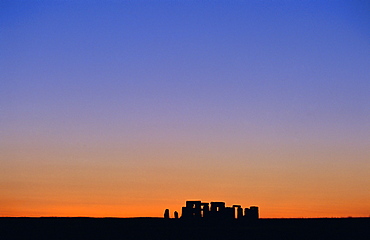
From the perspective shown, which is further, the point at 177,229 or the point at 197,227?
the point at 197,227

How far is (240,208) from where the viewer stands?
156ft

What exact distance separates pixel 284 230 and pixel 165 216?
27.1 feet

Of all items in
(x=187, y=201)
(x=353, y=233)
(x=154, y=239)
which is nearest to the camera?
(x=154, y=239)

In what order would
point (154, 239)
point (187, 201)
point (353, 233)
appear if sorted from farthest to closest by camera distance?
point (187, 201) < point (353, 233) < point (154, 239)

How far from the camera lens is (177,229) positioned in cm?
4400

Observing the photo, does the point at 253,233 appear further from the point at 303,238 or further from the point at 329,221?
the point at 329,221

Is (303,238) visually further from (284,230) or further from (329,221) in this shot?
(329,221)

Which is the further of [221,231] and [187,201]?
[187,201]

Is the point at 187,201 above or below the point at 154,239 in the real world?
above

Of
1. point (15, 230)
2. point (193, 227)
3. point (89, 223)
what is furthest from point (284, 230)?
point (15, 230)

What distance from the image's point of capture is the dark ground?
42344mm

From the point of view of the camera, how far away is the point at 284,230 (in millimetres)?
44469

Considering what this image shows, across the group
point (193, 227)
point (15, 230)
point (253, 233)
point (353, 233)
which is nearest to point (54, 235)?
point (15, 230)

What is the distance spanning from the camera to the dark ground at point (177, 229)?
4234 centimetres
